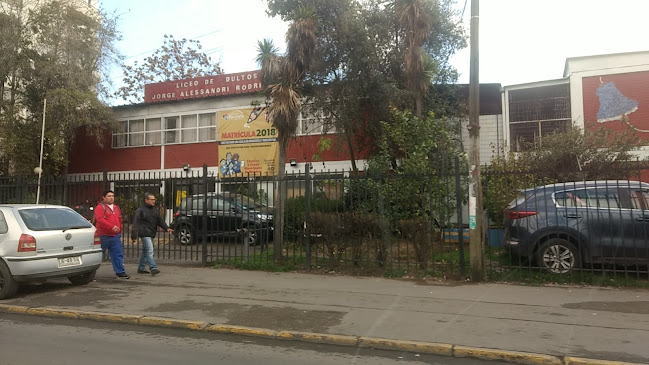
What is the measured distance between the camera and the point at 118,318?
6.18 meters

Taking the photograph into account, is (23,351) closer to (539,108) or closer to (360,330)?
(360,330)

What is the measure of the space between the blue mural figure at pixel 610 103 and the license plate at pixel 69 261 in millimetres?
17222

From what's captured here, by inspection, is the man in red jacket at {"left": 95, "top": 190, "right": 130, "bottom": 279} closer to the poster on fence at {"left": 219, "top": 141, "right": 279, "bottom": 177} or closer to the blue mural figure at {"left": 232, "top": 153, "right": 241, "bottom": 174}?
the poster on fence at {"left": 219, "top": 141, "right": 279, "bottom": 177}

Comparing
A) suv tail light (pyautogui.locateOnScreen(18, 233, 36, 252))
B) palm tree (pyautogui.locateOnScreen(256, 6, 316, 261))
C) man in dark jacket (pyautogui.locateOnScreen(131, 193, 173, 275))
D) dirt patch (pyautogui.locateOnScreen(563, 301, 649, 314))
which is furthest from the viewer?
palm tree (pyautogui.locateOnScreen(256, 6, 316, 261))

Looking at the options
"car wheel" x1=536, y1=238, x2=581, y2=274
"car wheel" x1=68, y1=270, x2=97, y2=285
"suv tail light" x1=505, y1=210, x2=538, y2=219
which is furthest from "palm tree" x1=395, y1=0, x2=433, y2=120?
"car wheel" x1=68, y1=270, x2=97, y2=285

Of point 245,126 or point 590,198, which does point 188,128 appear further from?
point 590,198

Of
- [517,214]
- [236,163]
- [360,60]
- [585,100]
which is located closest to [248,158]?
[236,163]

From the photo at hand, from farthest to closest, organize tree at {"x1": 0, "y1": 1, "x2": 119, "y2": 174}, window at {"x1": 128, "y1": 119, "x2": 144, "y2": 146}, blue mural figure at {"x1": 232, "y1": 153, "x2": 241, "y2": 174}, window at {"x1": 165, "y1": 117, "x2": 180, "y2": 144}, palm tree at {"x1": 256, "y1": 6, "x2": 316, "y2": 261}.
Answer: window at {"x1": 128, "y1": 119, "x2": 144, "y2": 146}, window at {"x1": 165, "y1": 117, "x2": 180, "y2": 144}, blue mural figure at {"x1": 232, "y1": 153, "x2": 241, "y2": 174}, tree at {"x1": 0, "y1": 1, "x2": 119, "y2": 174}, palm tree at {"x1": 256, "y1": 6, "x2": 316, "y2": 261}

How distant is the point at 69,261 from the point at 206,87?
1781cm

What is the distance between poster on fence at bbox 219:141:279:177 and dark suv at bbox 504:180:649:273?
13.5 m

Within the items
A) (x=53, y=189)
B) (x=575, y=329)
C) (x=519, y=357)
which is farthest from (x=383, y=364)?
(x=53, y=189)

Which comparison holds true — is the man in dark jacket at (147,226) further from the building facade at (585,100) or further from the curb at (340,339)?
the building facade at (585,100)

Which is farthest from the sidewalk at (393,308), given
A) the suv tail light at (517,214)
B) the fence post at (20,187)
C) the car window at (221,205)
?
the fence post at (20,187)

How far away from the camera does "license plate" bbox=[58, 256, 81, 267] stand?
7610 mm
